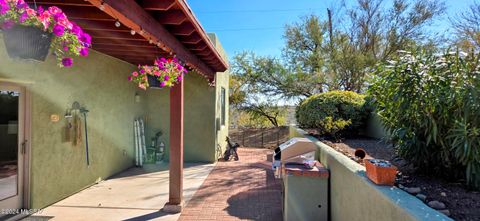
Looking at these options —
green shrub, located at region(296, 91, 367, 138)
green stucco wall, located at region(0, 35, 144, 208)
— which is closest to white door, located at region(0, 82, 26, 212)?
green stucco wall, located at region(0, 35, 144, 208)

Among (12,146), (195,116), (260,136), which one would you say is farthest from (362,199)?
(260,136)

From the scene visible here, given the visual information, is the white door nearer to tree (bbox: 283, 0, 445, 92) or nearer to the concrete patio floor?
the concrete patio floor

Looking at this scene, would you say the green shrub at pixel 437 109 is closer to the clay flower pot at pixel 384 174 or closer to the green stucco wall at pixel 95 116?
the clay flower pot at pixel 384 174

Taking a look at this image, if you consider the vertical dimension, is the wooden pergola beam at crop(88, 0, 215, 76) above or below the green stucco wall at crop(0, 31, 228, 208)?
above

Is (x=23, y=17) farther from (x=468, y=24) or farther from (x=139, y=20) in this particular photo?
(x=468, y=24)

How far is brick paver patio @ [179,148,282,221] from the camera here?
4.31m

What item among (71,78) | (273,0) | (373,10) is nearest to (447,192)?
(71,78)

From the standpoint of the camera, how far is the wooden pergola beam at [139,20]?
2.60 m

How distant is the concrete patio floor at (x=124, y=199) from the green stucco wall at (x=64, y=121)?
0.27 meters

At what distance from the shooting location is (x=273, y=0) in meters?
14.4

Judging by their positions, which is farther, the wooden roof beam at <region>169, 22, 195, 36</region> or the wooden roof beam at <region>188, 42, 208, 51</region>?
the wooden roof beam at <region>188, 42, 208, 51</region>

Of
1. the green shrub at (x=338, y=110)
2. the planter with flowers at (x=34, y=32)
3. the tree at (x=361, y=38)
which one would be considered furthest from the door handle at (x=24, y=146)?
the tree at (x=361, y=38)

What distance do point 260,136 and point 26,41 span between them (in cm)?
1193

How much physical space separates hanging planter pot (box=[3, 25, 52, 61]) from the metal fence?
1082cm
